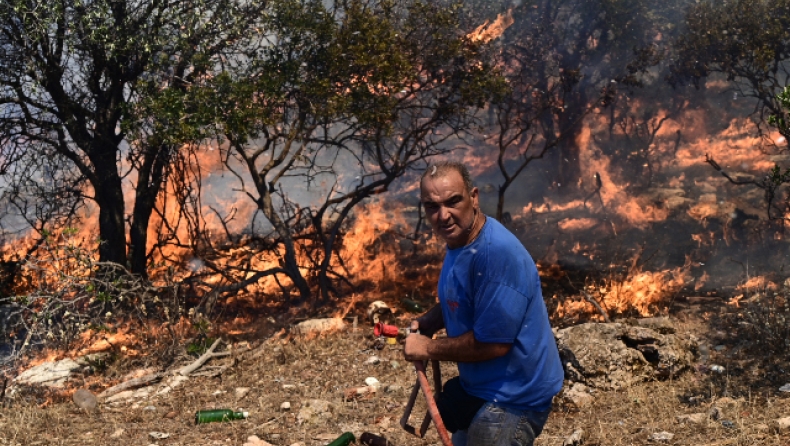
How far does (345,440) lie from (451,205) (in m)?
2.62

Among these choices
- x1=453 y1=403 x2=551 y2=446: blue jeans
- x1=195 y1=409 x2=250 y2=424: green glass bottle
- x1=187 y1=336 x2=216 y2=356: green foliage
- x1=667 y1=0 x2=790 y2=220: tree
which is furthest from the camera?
x1=667 y1=0 x2=790 y2=220: tree

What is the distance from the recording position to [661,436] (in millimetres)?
4301

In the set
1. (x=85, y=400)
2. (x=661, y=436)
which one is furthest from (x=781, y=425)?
(x=85, y=400)

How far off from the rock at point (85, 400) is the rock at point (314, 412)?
172 centimetres

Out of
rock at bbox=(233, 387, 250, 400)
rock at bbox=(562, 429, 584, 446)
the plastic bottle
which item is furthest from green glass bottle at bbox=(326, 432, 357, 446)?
rock at bbox=(233, 387, 250, 400)

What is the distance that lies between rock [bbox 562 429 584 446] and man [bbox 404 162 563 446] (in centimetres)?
210

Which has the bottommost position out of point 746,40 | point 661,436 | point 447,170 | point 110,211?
point 661,436

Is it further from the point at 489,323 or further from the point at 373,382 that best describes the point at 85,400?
the point at 489,323

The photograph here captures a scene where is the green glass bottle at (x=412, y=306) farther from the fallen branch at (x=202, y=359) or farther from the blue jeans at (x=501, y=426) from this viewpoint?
the blue jeans at (x=501, y=426)

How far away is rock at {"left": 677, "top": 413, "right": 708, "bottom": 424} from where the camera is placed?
4.41 metres

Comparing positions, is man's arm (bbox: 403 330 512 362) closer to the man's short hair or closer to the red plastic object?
the red plastic object

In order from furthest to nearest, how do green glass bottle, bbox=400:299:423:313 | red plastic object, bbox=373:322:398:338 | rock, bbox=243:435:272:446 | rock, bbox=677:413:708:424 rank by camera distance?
green glass bottle, bbox=400:299:423:313 → rock, bbox=243:435:272:446 → rock, bbox=677:413:708:424 → red plastic object, bbox=373:322:398:338

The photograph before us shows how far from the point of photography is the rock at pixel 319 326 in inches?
292

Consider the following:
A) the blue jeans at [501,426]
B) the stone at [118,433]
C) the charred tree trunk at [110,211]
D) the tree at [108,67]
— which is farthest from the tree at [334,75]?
the blue jeans at [501,426]
